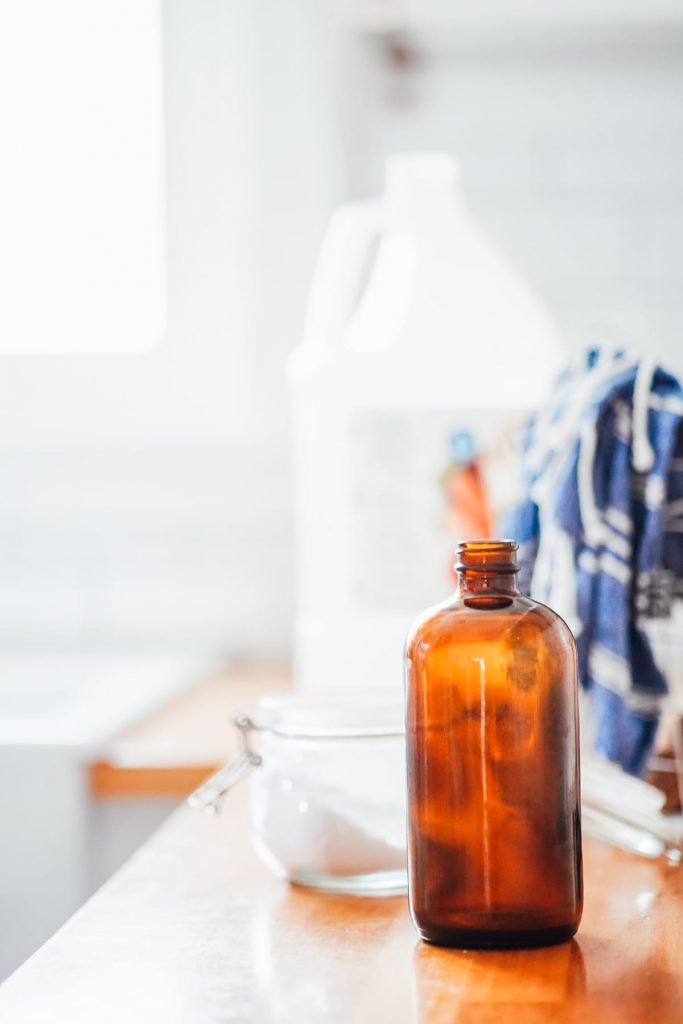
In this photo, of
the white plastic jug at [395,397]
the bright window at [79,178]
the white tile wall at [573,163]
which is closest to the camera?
the white plastic jug at [395,397]

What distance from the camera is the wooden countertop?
619 millimetres

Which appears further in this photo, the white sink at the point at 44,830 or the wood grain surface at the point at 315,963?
the white sink at the point at 44,830

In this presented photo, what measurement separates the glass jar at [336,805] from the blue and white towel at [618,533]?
222 mm

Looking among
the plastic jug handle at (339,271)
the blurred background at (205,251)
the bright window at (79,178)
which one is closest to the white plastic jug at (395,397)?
the plastic jug handle at (339,271)

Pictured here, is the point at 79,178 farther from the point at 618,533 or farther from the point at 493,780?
the point at 493,780

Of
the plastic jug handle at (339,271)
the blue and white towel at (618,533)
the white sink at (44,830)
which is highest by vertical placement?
the plastic jug handle at (339,271)

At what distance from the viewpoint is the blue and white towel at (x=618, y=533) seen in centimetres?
96

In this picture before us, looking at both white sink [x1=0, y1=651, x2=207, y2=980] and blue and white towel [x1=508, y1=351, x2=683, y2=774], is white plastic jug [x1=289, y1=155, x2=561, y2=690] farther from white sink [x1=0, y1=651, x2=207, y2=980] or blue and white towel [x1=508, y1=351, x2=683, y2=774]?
blue and white towel [x1=508, y1=351, x2=683, y2=774]

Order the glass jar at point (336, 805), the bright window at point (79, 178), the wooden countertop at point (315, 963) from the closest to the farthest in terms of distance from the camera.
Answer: the wooden countertop at point (315, 963) → the glass jar at point (336, 805) → the bright window at point (79, 178)

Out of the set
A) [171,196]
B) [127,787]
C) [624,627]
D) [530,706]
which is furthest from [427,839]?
[171,196]

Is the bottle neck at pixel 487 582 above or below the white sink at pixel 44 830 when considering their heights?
above

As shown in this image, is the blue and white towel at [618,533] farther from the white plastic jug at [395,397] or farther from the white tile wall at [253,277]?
the white tile wall at [253,277]

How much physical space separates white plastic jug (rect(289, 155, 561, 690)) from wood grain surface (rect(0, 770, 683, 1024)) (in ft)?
2.10

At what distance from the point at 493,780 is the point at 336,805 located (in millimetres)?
147
